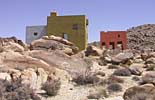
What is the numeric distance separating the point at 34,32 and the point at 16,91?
94.9 feet

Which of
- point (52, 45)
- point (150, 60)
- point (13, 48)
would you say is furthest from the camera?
point (52, 45)

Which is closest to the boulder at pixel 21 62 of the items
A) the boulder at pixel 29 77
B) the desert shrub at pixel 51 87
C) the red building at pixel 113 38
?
the boulder at pixel 29 77

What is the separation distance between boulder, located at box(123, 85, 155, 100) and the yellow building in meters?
26.1

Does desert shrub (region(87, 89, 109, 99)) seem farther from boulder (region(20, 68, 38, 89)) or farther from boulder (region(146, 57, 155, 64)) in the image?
boulder (region(146, 57, 155, 64))

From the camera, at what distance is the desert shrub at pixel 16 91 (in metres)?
15.4

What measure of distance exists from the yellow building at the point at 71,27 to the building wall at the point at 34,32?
0.86 m

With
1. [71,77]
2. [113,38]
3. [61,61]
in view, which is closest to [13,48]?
[61,61]

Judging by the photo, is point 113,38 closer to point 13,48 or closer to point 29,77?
point 13,48

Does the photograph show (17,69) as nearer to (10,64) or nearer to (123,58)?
(10,64)

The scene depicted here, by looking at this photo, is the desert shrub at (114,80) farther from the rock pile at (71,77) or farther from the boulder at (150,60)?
the boulder at (150,60)

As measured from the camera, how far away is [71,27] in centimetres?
4391

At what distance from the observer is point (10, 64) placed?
21.0m

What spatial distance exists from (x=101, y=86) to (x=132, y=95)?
3.66m

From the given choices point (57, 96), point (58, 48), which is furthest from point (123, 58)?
point (57, 96)
